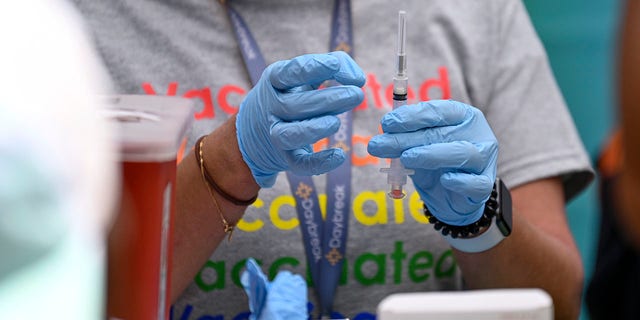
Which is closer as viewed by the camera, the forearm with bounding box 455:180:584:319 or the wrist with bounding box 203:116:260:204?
the wrist with bounding box 203:116:260:204

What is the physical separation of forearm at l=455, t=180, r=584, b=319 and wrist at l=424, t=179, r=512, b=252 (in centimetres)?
4

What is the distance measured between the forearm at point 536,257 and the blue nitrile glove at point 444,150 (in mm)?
198

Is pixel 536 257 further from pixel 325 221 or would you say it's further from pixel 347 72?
pixel 347 72

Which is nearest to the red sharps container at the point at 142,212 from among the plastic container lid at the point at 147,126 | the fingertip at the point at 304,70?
the plastic container lid at the point at 147,126

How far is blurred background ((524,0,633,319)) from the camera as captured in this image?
2.40 metres

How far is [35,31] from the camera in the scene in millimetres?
397

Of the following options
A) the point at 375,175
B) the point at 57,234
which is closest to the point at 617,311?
the point at 375,175

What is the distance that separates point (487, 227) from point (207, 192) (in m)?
0.42

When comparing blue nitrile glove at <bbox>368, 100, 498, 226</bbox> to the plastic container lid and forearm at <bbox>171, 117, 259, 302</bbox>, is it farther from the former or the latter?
the plastic container lid

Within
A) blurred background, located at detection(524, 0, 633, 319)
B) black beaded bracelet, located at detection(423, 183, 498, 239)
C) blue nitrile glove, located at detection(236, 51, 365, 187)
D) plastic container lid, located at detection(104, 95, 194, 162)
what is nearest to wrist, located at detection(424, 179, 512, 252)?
black beaded bracelet, located at detection(423, 183, 498, 239)

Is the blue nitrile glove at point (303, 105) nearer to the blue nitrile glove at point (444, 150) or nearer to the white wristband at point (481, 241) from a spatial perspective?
the blue nitrile glove at point (444, 150)

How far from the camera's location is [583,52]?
242 cm

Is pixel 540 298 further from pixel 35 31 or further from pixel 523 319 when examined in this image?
pixel 35 31

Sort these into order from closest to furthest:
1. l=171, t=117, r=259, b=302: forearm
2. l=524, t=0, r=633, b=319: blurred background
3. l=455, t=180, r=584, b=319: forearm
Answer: l=171, t=117, r=259, b=302: forearm
l=455, t=180, r=584, b=319: forearm
l=524, t=0, r=633, b=319: blurred background
